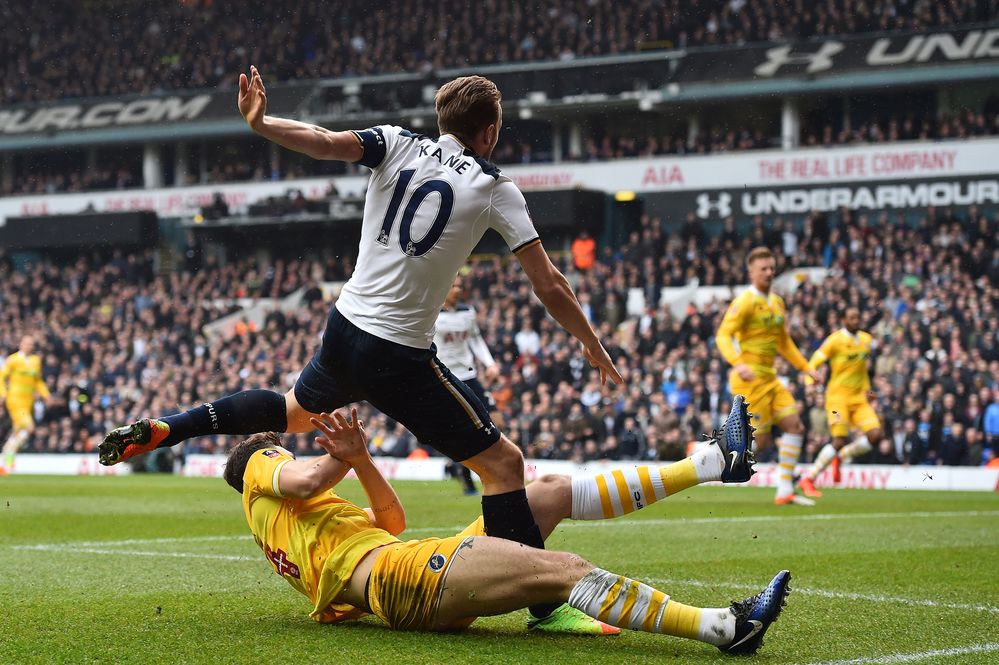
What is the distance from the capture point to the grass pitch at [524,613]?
4801mm

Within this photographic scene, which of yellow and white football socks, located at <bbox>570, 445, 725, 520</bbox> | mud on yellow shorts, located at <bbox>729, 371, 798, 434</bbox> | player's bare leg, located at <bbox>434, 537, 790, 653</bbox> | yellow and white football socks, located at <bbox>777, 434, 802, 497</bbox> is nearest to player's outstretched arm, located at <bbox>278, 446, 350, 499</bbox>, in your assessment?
player's bare leg, located at <bbox>434, 537, 790, 653</bbox>

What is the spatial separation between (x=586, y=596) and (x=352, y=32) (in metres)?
35.5

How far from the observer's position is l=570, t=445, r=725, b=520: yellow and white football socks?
5473 mm

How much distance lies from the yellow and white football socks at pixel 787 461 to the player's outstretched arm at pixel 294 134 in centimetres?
940

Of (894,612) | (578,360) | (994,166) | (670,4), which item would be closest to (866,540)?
(894,612)

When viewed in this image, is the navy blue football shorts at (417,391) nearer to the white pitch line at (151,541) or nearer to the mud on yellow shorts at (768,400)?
the white pitch line at (151,541)

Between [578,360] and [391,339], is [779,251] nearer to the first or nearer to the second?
[578,360]

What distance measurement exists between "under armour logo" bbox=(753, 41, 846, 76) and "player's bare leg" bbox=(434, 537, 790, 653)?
90.9 feet

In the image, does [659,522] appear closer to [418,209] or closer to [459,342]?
[459,342]

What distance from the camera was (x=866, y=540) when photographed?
963cm

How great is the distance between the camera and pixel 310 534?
17.3 feet

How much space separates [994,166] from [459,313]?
60.3 ft

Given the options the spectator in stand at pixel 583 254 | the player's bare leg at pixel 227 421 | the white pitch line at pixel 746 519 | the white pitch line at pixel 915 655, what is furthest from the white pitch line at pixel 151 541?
the spectator in stand at pixel 583 254

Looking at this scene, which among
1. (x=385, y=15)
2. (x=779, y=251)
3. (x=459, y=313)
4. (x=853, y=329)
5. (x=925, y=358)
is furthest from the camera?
(x=385, y=15)
